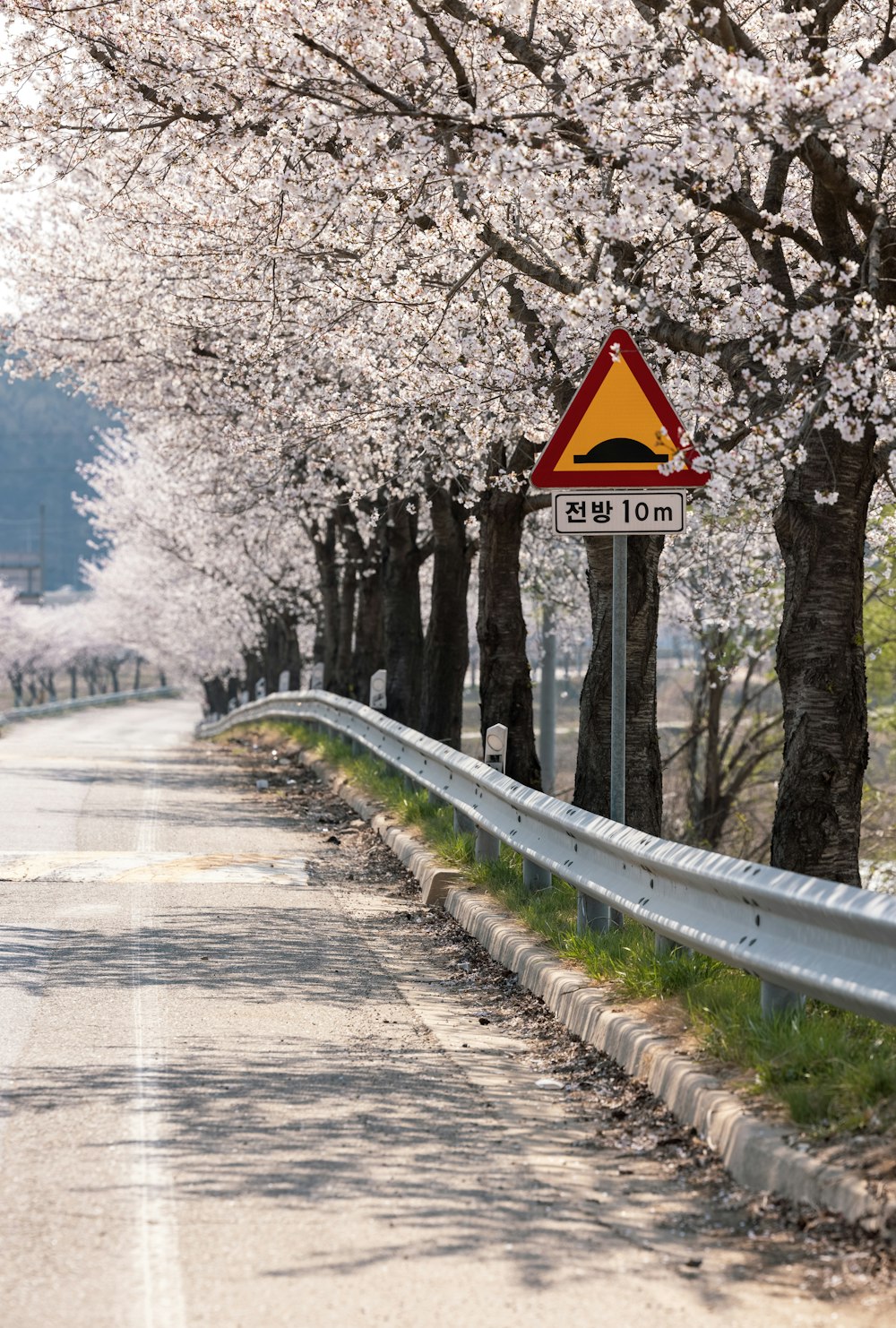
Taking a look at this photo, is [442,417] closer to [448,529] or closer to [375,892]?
[448,529]

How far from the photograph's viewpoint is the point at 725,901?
265 inches

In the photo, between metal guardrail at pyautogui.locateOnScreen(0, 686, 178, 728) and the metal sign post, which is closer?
the metal sign post

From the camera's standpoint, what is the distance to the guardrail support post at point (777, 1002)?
6.38 metres

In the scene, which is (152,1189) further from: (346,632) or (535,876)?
(346,632)

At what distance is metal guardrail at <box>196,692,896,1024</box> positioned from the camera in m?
5.45

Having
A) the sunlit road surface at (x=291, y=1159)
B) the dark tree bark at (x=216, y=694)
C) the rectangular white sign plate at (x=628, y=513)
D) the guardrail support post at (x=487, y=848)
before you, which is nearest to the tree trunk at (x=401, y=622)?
the guardrail support post at (x=487, y=848)

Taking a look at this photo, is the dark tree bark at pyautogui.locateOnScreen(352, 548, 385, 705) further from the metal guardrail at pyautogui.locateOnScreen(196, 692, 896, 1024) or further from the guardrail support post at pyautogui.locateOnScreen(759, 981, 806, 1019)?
the guardrail support post at pyautogui.locateOnScreen(759, 981, 806, 1019)

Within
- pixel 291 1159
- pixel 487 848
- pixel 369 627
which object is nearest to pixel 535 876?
pixel 487 848

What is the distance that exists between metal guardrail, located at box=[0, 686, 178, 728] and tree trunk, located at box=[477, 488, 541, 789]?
122ft

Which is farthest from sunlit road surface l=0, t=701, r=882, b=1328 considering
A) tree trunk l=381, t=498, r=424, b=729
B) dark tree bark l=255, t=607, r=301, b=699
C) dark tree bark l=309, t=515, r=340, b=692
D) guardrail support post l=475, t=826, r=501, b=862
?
dark tree bark l=255, t=607, r=301, b=699

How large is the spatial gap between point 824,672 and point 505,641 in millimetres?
8707

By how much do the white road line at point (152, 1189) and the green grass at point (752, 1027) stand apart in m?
1.95

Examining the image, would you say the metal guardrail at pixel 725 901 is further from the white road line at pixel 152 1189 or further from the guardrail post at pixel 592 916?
the white road line at pixel 152 1189

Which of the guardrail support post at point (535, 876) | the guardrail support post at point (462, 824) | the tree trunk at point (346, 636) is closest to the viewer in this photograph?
the guardrail support post at point (535, 876)
